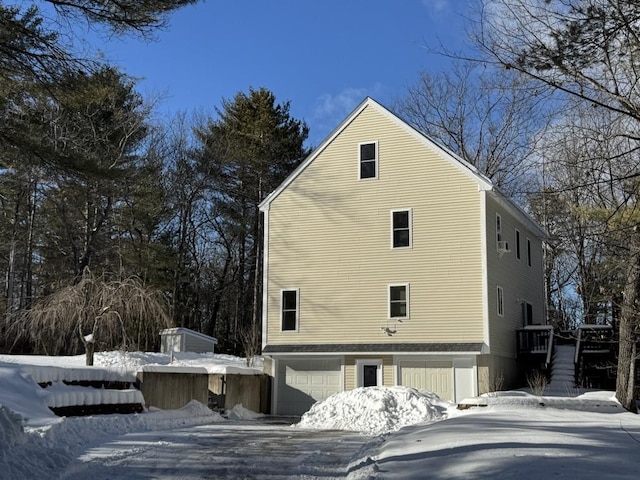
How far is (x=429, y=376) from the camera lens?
21.4 meters

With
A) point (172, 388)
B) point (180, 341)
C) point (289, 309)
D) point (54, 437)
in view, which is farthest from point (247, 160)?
point (54, 437)

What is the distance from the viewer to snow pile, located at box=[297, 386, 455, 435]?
16484mm

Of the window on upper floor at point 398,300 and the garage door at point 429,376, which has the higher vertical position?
the window on upper floor at point 398,300

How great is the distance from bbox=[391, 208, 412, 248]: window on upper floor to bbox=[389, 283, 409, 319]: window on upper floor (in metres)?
1.40

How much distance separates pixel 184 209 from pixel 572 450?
30850 millimetres

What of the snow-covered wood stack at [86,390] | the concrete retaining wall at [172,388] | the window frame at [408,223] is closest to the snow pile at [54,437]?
the snow-covered wood stack at [86,390]

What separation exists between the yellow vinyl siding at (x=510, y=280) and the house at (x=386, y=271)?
0.07 meters

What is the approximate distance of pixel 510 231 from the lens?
24422 mm

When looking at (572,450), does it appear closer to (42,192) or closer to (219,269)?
(42,192)

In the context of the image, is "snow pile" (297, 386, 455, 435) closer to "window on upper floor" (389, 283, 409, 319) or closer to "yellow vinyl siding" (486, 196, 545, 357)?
"window on upper floor" (389, 283, 409, 319)

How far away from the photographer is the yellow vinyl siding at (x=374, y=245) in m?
21.4

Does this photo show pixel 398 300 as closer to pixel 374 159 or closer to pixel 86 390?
pixel 374 159

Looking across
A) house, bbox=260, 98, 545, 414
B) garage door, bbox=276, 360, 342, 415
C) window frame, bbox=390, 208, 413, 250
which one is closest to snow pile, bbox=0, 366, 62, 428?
house, bbox=260, 98, 545, 414

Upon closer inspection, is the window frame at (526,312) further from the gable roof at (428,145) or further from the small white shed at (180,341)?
the small white shed at (180,341)
